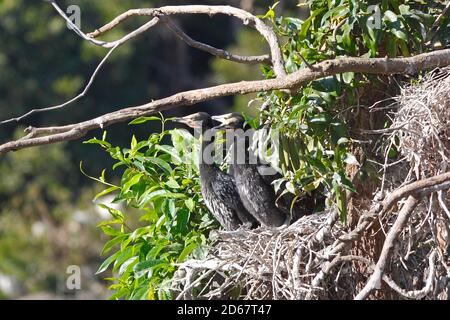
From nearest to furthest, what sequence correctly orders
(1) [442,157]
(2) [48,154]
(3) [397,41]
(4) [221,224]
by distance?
(1) [442,157] < (3) [397,41] < (4) [221,224] < (2) [48,154]

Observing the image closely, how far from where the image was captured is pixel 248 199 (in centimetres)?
497

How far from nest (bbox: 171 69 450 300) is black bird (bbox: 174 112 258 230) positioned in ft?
1.50

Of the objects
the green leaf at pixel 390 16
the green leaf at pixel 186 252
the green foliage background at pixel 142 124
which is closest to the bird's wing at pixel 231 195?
the green foliage background at pixel 142 124

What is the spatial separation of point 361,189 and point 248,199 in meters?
0.87

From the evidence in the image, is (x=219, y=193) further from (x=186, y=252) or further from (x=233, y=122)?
(x=186, y=252)

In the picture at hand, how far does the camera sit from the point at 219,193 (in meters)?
4.96

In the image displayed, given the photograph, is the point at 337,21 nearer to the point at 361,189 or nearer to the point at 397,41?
the point at 397,41

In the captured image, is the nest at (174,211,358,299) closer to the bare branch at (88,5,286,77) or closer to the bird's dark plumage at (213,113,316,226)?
the bird's dark plumage at (213,113,316,226)

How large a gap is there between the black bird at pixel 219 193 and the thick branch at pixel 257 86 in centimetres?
97

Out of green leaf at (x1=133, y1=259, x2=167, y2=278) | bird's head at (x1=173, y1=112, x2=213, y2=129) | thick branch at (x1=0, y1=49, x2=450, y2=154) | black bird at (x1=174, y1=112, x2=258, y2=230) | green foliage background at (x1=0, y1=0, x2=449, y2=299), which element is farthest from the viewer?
bird's head at (x1=173, y1=112, x2=213, y2=129)

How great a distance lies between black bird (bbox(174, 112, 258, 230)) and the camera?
481 centimetres

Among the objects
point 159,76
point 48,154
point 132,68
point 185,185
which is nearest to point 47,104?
point 48,154

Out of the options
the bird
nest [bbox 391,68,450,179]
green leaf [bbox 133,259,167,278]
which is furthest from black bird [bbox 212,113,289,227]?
nest [bbox 391,68,450,179]
